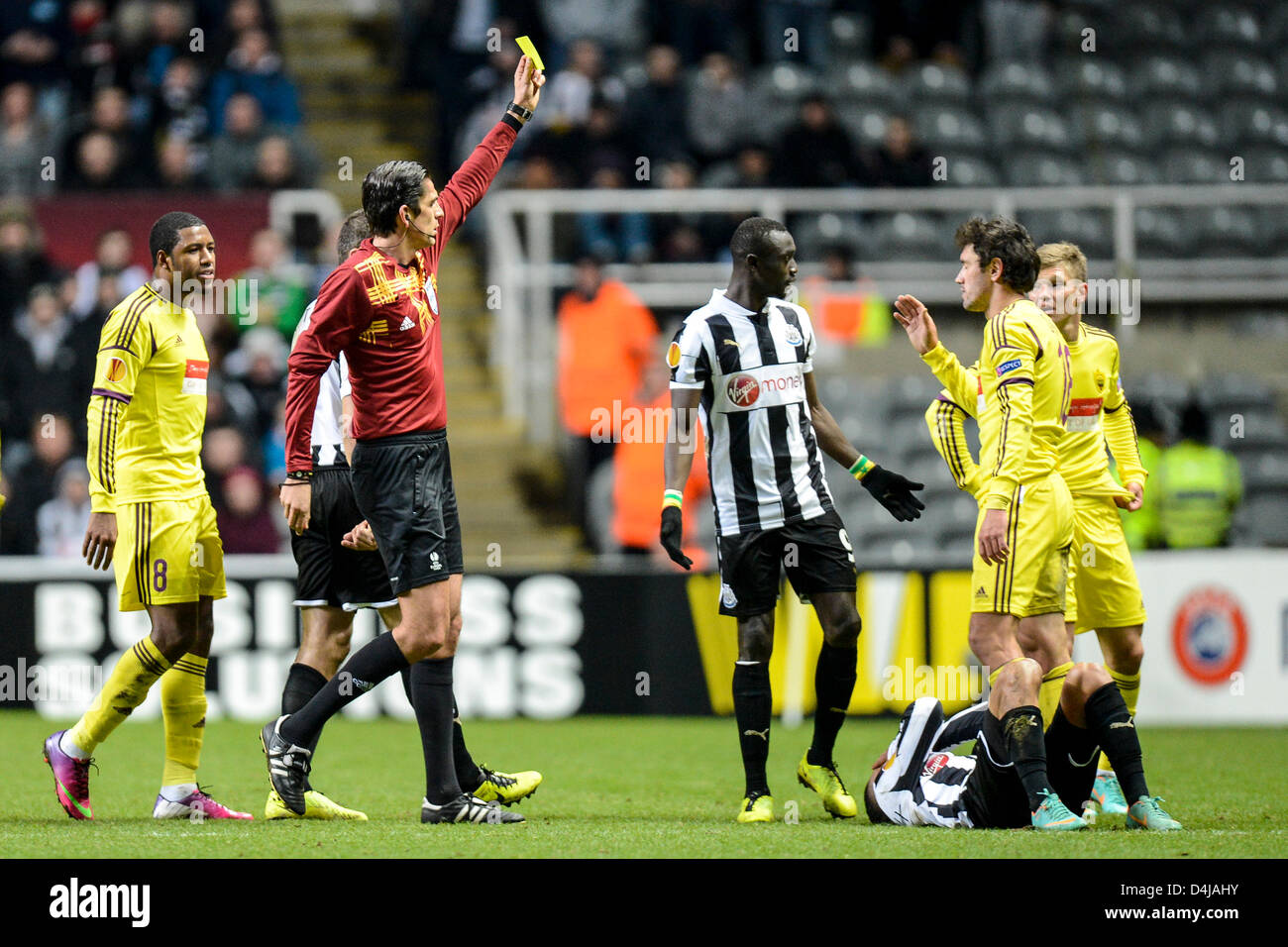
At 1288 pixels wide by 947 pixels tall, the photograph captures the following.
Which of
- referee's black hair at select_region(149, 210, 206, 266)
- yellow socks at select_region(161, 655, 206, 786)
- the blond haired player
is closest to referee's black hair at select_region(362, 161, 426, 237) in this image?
referee's black hair at select_region(149, 210, 206, 266)

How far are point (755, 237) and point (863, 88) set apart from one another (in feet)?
32.0

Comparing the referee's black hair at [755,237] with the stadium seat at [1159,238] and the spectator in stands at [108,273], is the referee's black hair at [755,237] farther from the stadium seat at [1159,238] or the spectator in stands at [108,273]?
the stadium seat at [1159,238]

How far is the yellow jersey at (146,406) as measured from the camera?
21.5 ft

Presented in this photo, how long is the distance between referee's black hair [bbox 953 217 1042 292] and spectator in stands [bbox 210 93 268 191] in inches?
344

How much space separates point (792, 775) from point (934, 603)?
3.01 m

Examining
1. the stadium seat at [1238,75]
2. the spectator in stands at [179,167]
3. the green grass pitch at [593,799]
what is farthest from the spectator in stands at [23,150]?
the stadium seat at [1238,75]

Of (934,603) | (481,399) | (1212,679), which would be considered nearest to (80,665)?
(481,399)

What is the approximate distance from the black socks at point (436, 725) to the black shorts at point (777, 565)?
115 cm

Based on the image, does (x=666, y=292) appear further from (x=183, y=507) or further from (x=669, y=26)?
(x=183, y=507)

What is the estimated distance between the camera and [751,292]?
267 inches

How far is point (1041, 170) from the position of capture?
1549 centimetres

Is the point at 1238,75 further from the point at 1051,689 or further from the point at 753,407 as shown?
the point at 1051,689

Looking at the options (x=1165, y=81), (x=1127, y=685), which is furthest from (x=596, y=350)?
(x=1165, y=81)

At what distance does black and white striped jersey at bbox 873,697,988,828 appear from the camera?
628cm
